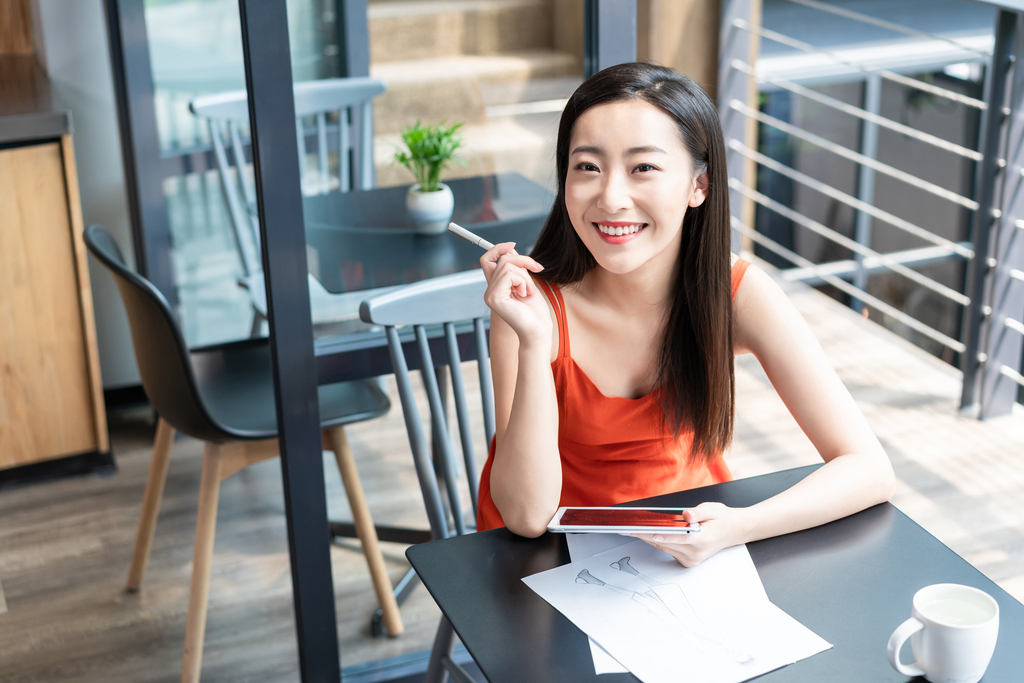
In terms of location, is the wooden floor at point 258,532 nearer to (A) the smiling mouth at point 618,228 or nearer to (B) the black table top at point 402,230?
(B) the black table top at point 402,230

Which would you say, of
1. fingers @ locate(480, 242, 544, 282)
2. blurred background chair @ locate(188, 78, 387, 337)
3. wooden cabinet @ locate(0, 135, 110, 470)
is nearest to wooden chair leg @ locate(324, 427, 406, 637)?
blurred background chair @ locate(188, 78, 387, 337)

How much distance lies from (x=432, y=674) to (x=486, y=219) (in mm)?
757

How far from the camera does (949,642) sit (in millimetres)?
842

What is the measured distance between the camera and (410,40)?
167 centimetres

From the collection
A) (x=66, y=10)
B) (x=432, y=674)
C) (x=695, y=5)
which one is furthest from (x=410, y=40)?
(x=695, y=5)

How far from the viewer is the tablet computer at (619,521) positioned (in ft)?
3.31

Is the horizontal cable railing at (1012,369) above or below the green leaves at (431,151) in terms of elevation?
below

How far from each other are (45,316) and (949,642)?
231 cm

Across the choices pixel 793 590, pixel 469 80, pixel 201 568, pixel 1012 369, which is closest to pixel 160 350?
pixel 201 568

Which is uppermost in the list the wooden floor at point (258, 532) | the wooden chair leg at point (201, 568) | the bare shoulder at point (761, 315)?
the bare shoulder at point (761, 315)

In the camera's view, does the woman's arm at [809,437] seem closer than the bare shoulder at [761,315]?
Yes

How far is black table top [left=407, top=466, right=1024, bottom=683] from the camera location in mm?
902

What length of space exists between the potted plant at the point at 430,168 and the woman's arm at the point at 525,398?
51 cm

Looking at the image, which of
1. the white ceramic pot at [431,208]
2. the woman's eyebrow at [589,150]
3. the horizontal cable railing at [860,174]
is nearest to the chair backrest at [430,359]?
the white ceramic pot at [431,208]
